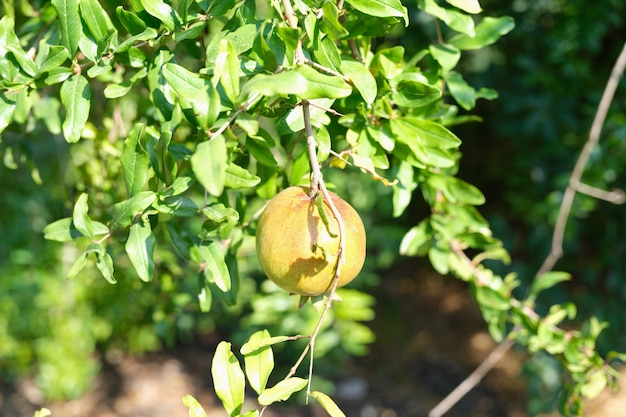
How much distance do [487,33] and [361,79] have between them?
0.34 metres

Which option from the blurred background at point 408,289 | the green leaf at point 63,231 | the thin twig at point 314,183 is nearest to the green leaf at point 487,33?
the thin twig at point 314,183

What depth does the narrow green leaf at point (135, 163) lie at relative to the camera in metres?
0.81

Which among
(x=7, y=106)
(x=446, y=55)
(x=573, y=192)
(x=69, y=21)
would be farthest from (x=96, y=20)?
(x=573, y=192)

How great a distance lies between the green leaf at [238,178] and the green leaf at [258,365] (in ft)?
0.54

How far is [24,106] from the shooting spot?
2.94 ft

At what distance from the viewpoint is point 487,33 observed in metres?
1.02

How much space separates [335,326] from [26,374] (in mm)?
1528

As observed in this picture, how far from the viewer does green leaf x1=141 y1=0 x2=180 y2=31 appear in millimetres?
766

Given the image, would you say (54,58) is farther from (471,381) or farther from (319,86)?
(471,381)

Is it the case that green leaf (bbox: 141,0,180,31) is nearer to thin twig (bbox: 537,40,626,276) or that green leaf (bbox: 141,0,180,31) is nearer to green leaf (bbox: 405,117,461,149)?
green leaf (bbox: 405,117,461,149)

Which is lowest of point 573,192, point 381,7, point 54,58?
point 573,192

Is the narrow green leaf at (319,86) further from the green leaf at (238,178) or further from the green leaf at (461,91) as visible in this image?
the green leaf at (461,91)

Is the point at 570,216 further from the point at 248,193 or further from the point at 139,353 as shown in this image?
the point at 139,353

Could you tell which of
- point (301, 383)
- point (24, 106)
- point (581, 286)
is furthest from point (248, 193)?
point (581, 286)
